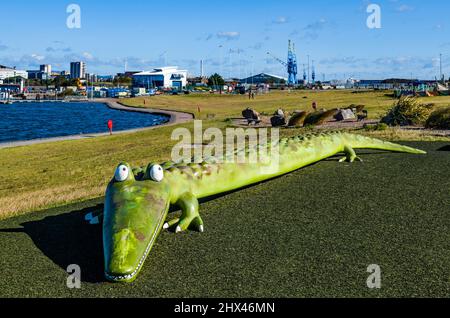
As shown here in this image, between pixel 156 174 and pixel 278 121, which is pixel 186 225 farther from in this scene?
pixel 278 121

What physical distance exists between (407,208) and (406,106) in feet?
68.0

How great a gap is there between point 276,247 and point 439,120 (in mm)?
21802

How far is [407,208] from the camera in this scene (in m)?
9.49

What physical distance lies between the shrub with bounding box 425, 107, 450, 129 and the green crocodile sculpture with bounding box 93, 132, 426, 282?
49.9 feet

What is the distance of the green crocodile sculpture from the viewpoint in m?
6.39

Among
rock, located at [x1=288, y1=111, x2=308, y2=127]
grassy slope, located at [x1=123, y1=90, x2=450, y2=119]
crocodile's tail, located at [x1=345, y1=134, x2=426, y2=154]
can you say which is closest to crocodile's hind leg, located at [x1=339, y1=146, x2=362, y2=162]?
crocodile's tail, located at [x1=345, y1=134, x2=426, y2=154]

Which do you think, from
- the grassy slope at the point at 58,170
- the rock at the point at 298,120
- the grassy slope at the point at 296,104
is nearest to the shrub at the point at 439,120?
the grassy slope at the point at 58,170

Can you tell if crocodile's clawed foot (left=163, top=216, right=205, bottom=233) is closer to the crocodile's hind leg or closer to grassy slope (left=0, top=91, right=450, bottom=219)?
grassy slope (left=0, top=91, right=450, bottom=219)

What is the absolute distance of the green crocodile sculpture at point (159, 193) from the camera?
639cm

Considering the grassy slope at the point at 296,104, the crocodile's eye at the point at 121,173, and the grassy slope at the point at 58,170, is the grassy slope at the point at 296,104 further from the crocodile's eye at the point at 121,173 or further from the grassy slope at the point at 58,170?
the crocodile's eye at the point at 121,173

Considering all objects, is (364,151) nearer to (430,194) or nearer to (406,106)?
(430,194)

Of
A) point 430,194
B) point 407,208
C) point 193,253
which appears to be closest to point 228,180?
point 193,253
